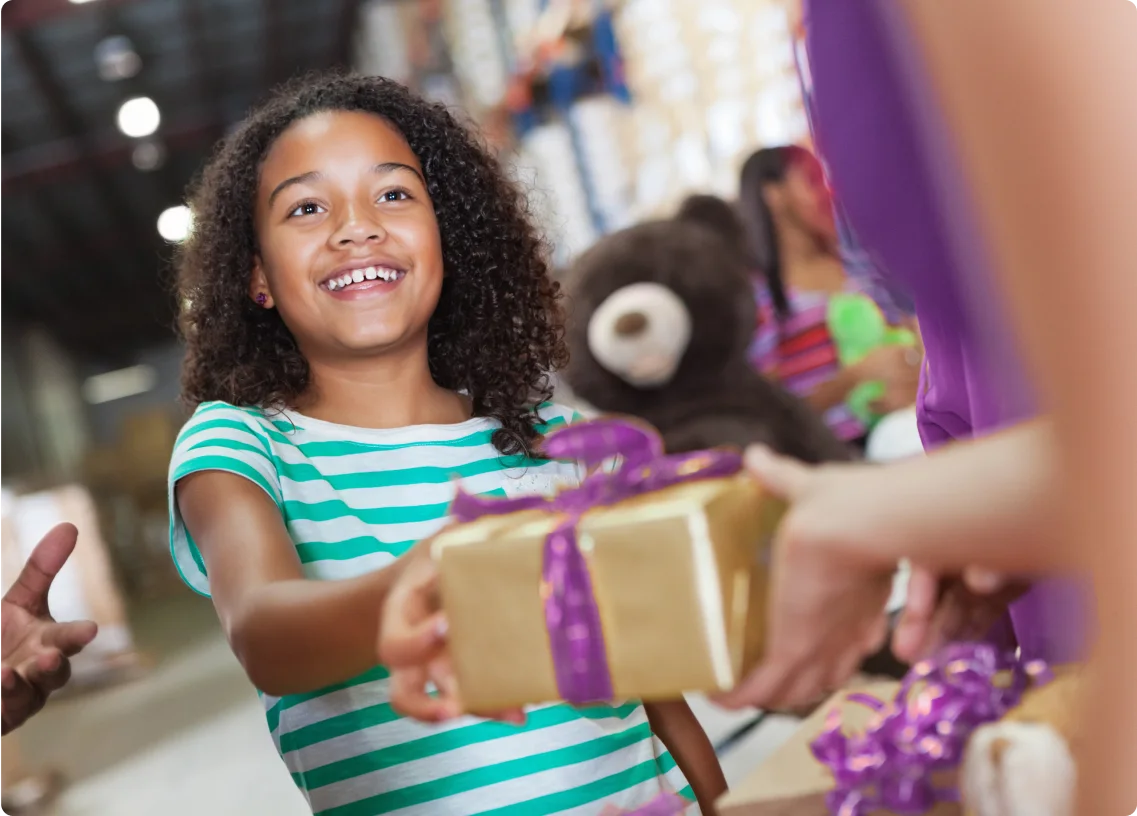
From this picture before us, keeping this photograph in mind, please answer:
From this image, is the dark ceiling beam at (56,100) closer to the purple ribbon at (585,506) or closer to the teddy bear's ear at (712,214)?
Result: the teddy bear's ear at (712,214)

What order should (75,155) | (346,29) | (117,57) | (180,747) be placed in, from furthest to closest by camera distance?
(75,155) → (117,57) → (346,29) → (180,747)

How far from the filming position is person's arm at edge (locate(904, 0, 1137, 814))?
0.21 meters

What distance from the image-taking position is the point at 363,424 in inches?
16.1

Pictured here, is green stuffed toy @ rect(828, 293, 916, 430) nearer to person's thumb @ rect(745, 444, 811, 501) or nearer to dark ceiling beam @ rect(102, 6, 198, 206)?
person's thumb @ rect(745, 444, 811, 501)

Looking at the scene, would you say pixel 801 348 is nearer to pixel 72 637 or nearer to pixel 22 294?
pixel 72 637

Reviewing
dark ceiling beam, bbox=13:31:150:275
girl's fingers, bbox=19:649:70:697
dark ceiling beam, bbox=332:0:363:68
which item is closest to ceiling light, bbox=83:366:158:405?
dark ceiling beam, bbox=13:31:150:275

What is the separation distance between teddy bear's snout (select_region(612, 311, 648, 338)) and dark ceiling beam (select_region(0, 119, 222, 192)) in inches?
212

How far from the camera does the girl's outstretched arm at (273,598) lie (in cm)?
28

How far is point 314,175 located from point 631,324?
0.23 m

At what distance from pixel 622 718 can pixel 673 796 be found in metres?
0.06

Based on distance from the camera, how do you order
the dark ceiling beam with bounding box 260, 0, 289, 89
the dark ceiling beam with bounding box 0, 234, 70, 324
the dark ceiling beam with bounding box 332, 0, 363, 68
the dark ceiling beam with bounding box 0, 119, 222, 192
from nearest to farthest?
the dark ceiling beam with bounding box 332, 0, 363, 68 → the dark ceiling beam with bounding box 260, 0, 289, 89 → the dark ceiling beam with bounding box 0, 119, 222, 192 → the dark ceiling beam with bounding box 0, 234, 70, 324

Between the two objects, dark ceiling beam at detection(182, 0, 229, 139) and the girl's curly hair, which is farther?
dark ceiling beam at detection(182, 0, 229, 139)

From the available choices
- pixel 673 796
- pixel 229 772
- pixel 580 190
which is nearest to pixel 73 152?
pixel 580 190

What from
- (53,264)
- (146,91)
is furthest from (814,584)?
(53,264)
